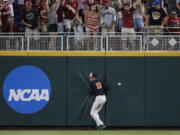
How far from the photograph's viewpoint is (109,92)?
2412 centimetres

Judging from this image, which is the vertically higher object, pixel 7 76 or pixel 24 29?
pixel 24 29

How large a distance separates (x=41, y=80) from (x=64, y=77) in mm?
838

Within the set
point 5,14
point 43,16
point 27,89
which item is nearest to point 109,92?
point 27,89

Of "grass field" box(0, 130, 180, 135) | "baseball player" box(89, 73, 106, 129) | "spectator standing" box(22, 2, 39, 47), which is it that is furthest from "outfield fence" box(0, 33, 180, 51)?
"grass field" box(0, 130, 180, 135)

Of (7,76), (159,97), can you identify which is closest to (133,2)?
(159,97)

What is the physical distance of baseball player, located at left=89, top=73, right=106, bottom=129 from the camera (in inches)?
926

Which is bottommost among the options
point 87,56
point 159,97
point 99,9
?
point 159,97

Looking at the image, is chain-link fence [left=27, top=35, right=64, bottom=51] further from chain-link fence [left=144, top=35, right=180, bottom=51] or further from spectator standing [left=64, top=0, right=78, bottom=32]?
chain-link fence [left=144, top=35, right=180, bottom=51]

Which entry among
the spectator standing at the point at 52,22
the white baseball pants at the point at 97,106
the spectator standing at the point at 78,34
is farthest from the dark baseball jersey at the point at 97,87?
the spectator standing at the point at 52,22

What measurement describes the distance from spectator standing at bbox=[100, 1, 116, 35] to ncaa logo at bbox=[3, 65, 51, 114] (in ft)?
9.05

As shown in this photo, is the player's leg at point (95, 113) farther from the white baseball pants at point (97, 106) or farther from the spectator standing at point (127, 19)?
the spectator standing at point (127, 19)

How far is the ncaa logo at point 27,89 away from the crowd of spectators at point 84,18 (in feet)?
5.04

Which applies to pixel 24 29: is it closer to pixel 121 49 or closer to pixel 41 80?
pixel 41 80

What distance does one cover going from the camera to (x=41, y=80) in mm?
24203
